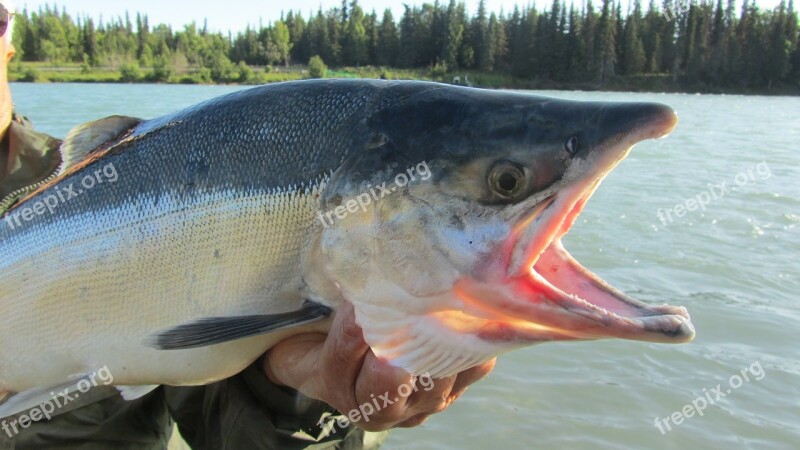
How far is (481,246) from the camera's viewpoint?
1.62 meters

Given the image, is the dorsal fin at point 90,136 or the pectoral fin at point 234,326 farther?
the dorsal fin at point 90,136

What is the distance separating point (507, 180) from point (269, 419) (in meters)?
1.38

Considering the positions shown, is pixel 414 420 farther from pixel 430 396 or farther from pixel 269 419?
pixel 269 419

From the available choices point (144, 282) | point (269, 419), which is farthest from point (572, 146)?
point (269, 419)

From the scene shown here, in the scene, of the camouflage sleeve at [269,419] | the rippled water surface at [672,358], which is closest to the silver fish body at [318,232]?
the camouflage sleeve at [269,419]

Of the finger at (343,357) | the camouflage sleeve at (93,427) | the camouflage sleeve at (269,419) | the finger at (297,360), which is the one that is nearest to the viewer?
the finger at (343,357)

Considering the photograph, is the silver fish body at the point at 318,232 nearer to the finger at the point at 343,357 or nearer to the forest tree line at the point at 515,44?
the finger at the point at 343,357

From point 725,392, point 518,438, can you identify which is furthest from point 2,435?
point 725,392

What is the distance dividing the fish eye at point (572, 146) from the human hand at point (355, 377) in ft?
2.35

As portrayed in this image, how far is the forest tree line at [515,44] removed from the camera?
71000 millimetres

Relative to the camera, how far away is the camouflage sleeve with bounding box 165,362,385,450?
7.93ft

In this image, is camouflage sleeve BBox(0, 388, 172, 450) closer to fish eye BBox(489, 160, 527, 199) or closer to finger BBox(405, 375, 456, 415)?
finger BBox(405, 375, 456, 415)

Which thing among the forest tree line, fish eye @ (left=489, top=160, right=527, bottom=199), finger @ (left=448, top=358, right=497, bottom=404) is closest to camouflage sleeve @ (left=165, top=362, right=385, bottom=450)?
finger @ (left=448, top=358, right=497, bottom=404)

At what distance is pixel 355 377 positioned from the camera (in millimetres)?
1969
